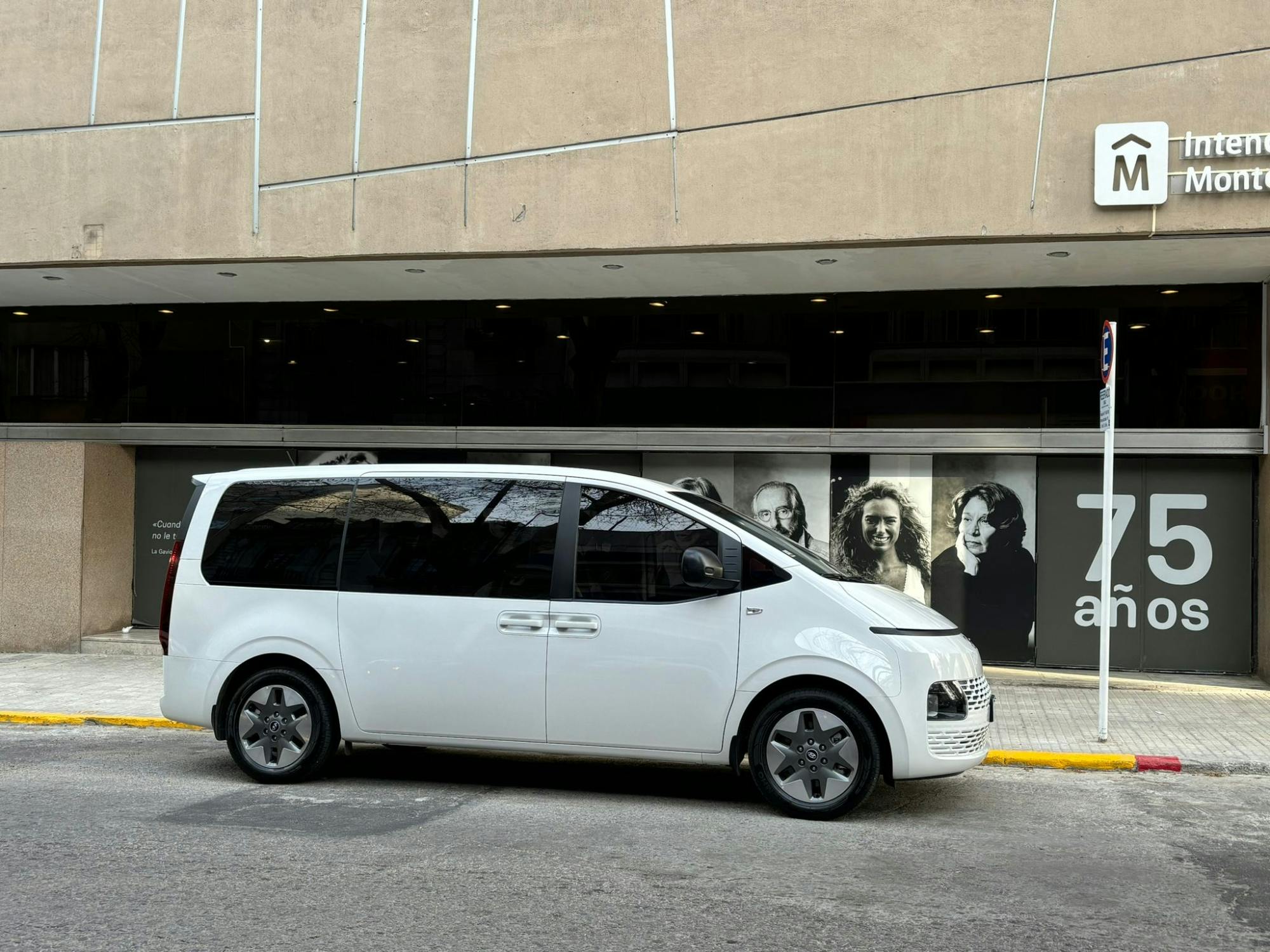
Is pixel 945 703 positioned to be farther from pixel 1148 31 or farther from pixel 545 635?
pixel 1148 31

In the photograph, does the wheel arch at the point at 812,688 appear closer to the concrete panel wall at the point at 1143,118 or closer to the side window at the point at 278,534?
the side window at the point at 278,534

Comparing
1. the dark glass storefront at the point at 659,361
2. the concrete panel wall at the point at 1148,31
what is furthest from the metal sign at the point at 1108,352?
the dark glass storefront at the point at 659,361

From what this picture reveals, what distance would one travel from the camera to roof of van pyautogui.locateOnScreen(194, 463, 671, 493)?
23.7 ft

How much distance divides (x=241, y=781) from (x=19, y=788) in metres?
1.31

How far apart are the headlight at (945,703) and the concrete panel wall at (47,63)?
10.5 metres

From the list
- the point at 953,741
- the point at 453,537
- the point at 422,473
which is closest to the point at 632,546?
the point at 453,537

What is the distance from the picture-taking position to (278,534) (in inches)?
302

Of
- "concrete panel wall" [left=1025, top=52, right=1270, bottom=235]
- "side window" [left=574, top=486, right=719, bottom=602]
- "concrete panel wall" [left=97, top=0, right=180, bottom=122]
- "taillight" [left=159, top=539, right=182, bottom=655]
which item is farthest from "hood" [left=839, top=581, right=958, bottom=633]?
"concrete panel wall" [left=97, top=0, right=180, bottom=122]

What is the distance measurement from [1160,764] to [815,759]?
129 inches

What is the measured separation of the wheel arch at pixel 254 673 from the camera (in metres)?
7.44

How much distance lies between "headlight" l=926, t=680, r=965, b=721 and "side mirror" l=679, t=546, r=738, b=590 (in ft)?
4.19

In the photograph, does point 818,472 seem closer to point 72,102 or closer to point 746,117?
point 746,117

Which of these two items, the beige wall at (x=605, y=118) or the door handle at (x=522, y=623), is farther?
the beige wall at (x=605, y=118)

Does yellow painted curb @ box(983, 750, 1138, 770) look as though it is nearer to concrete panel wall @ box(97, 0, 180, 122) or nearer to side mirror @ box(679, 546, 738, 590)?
side mirror @ box(679, 546, 738, 590)
